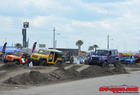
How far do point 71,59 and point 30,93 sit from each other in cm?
2608

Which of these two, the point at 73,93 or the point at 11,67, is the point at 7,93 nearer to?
the point at 73,93

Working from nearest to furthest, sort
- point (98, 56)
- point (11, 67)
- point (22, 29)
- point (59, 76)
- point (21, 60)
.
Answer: point (59, 76), point (11, 67), point (98, 56), point (21, 60), point (22, 29)

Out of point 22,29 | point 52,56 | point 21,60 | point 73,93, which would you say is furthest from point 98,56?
point 22,29

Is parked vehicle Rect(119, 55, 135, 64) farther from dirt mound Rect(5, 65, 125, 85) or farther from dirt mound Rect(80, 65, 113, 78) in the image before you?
dirt mound Rect(80, 65, 113, 78)

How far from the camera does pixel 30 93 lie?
12.2 m

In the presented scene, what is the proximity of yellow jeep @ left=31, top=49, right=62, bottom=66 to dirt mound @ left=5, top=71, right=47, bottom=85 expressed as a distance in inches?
434

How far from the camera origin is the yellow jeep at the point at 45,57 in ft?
95.0

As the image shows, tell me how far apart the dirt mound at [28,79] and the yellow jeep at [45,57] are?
11017mm

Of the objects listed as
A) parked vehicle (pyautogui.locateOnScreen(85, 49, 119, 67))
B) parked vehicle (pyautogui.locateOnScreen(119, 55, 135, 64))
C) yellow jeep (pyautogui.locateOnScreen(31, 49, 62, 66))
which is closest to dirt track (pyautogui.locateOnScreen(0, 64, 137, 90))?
parked vehicle (pyautogui.locateOnScreen(85, 49, 119, 67))

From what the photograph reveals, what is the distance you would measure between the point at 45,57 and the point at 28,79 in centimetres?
1252

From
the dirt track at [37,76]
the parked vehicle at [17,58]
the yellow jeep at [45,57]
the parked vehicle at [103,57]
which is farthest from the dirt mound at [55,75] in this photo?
the parked vehicle at [17,58]

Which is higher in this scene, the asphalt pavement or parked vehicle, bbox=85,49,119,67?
parked vehicle, bbox=85,49,119,67

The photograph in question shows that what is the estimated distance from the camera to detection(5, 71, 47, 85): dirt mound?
15.7m

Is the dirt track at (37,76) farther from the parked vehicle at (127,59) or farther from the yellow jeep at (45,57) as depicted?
the parked vehicle at (127,59)
